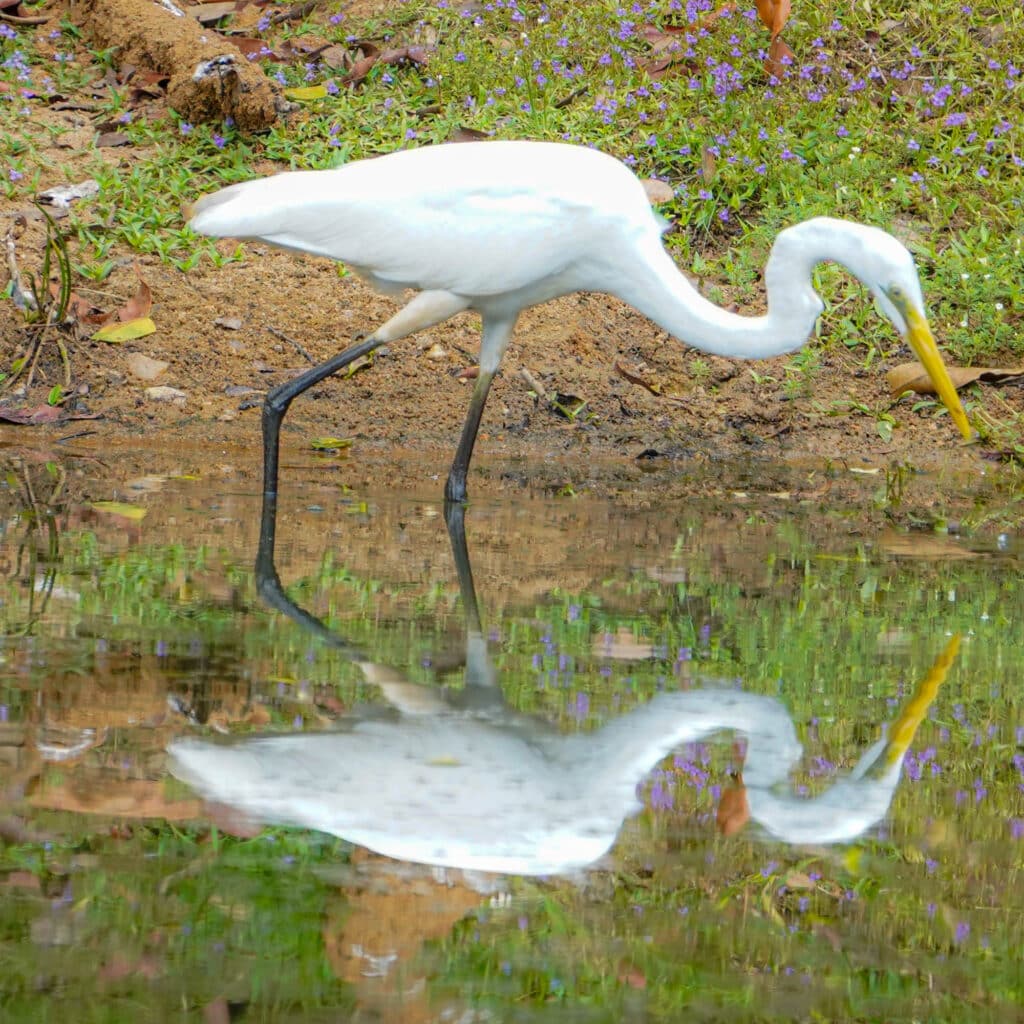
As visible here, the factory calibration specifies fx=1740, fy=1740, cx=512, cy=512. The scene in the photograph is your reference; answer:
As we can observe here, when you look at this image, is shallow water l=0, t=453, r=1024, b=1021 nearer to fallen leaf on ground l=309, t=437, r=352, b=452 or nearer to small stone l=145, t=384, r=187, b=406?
fallen leaf on ground l=309, t=437, r=352, b=452

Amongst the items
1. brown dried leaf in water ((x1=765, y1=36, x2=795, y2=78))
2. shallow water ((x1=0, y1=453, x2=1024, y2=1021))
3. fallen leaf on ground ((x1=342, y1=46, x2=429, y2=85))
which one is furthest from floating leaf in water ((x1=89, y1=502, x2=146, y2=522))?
brown dried leaf in water ((x1=765, y1=36, x2=795, y2=78))

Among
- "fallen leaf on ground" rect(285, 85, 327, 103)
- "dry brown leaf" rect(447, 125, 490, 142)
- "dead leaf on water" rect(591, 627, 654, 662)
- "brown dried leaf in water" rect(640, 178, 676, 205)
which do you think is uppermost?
"dead leaf on water" rect(591, 627, 654, 662)

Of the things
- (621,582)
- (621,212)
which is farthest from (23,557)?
(621,212)

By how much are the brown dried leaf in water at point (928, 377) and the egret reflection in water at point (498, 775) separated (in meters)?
4.17

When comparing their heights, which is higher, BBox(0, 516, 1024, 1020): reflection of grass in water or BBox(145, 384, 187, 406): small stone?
BBox(0, 516, 1024, 1020): reflection of grass in water

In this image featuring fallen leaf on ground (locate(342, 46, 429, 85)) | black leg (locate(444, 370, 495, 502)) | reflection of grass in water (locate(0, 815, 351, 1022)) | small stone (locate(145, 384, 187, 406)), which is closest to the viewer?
reflection of grass in water (locate(0, 815, 351, 1022))

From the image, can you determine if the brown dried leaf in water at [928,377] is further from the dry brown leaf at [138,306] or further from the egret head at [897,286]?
the dry brown leaf at [138,306]

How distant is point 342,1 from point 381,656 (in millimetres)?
7481

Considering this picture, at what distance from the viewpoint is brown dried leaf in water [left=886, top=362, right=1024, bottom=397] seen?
25.5 feet

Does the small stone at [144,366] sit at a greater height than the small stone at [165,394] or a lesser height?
greater

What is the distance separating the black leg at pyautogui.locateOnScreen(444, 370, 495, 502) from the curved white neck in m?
0.69

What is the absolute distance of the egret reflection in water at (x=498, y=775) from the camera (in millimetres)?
2783

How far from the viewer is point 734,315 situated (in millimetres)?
6082

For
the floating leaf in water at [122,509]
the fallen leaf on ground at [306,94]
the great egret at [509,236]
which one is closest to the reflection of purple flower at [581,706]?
the floating leaf in water at [122,509]
